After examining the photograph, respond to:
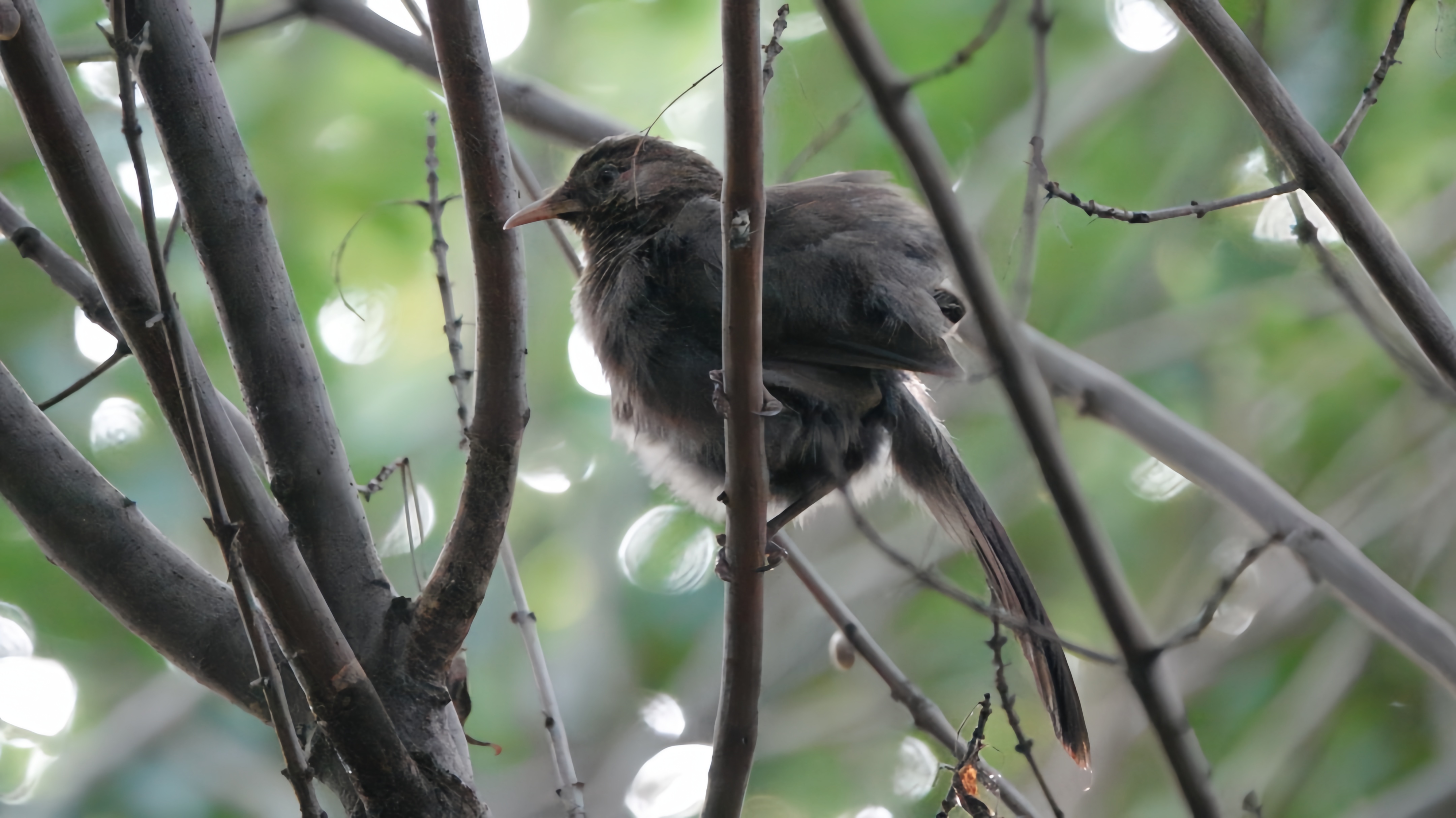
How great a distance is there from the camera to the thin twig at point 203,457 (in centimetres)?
148

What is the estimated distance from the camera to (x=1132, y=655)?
1.35 metres

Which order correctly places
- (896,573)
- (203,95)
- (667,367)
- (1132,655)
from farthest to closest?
(896,573) < (667,367) < (203,95) < (1132,655)

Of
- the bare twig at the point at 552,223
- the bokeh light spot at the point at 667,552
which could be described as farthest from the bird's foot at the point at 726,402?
the bokeh light spot at the point at 667,552

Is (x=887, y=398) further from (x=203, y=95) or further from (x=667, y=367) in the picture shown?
(x=203, y=95)

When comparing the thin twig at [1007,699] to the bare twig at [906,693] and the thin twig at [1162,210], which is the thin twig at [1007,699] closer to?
Result: the bare twig at [906,693]

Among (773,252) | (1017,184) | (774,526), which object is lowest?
(774,526)

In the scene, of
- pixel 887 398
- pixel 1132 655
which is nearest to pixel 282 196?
pixel 887 398

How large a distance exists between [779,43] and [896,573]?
3706 millimetres

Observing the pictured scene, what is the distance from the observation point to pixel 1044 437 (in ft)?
4.40

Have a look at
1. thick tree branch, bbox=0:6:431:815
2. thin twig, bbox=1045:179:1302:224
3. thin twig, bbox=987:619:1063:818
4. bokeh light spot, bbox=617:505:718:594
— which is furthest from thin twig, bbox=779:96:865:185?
bokeh light spot, bbox=617:505:718:594

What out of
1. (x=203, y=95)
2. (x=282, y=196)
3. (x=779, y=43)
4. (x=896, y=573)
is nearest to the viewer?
(x=779, y=43)

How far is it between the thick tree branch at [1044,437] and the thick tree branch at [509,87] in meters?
2.02

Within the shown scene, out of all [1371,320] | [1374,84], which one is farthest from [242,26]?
[1371,320]

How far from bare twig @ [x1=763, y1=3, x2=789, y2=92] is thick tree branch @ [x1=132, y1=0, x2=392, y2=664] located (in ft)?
3.44
